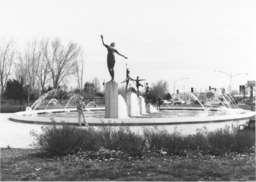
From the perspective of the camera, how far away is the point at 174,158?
26.0 ft

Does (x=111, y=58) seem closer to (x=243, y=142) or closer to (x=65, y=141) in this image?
(x=65, y=141)

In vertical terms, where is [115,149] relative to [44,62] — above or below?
below

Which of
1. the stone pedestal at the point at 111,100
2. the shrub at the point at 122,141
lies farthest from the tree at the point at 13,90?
the shrub at the point at 122,141

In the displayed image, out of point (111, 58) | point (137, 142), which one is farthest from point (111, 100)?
point (137, 142)

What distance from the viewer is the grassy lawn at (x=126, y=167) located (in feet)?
20.2

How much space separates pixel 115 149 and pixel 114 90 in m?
10.8

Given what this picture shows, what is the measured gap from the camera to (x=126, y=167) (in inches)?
272

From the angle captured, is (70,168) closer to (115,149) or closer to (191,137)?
(115,149)

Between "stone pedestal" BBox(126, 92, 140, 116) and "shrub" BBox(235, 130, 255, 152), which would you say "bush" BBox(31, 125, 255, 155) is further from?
"stone pedestal" BBox(126, 92, 140, 116)

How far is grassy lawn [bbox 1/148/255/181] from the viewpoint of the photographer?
617cm

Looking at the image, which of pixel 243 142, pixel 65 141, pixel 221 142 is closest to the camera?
pixel 65 141

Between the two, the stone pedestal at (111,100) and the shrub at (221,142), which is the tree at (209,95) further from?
the shrub at (221,142)

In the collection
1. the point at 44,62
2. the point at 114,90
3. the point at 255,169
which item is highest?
the point at 44,62

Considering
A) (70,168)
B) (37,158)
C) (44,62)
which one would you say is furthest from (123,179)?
(44,62)
